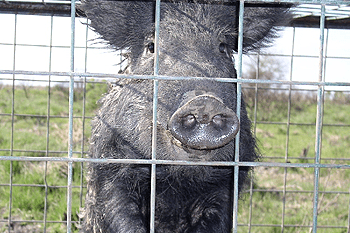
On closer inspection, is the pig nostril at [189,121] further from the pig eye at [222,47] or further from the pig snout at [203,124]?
the pig eye at [222,47]

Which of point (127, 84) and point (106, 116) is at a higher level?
point (127, 84)

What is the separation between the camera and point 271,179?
20.4 ft

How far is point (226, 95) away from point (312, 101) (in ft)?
39.8

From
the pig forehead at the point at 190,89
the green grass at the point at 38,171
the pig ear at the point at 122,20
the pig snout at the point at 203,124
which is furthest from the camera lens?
the green grass at the point at 38,171

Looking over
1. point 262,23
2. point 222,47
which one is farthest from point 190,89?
point 262,23

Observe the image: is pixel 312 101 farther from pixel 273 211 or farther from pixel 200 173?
pixel 200 173

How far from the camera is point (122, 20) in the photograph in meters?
3.03

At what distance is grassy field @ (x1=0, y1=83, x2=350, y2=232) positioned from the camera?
171 inches

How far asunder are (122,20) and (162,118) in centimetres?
122

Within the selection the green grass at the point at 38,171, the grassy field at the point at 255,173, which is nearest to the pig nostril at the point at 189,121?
the grassy field at the point at 255,173

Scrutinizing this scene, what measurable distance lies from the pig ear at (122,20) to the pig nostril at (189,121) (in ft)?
4.34

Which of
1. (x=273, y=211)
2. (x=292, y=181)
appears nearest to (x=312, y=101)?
(x=292, y=181)

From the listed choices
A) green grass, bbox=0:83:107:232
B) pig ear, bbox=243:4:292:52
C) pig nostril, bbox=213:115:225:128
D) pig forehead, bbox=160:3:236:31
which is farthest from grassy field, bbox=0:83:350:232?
pig nostril, bbox=213:115:225:128

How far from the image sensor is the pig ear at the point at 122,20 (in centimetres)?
294
